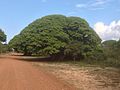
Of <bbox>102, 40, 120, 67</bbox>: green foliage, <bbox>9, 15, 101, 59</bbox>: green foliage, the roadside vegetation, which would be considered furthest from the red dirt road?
<bbox>9, 15, 101, 59</bbox>: green foliage

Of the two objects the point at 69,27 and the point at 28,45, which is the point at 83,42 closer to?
the point at 69,27

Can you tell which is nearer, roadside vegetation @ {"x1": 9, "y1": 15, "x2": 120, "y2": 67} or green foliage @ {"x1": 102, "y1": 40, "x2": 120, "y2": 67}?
green foliage @ {"x1": 102, "y1": 40, "x2": 120, "y2": 67}

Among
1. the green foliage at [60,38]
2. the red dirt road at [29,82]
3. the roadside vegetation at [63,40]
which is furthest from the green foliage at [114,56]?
the red dirt road at [29,82]

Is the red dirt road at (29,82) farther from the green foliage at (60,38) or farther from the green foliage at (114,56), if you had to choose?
the green foliage at (60,38)

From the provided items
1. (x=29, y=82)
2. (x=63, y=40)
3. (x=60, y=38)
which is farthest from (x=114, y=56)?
(x=29, y=82)

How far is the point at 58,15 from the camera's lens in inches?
2068

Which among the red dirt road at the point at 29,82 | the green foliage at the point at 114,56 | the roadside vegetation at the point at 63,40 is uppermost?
the roadside vegetation at the point at 63,40

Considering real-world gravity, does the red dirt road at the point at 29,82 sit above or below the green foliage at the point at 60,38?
below

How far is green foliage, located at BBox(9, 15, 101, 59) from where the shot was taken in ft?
150

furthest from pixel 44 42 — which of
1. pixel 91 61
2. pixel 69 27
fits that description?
pixel 91 61

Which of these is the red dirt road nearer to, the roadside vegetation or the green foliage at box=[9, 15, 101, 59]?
the roadside vegetation

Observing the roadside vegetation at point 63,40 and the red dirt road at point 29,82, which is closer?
the red dirt road at point 29,82

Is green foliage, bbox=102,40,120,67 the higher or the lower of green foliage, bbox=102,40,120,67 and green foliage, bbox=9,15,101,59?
the lower

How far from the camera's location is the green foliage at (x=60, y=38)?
45.7 m
